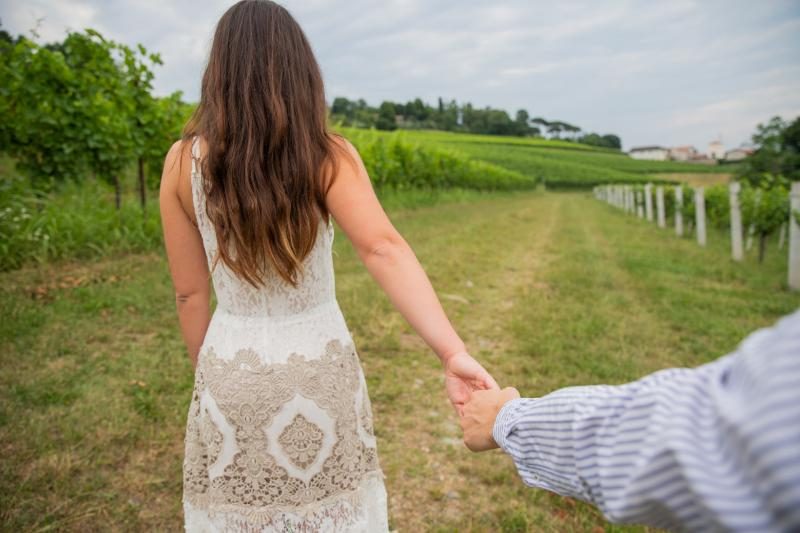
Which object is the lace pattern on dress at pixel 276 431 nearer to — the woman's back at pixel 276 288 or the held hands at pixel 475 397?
the woman's back at pixel 276 288

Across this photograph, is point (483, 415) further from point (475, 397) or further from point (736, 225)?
point (736, 225)

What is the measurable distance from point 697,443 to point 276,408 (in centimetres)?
103

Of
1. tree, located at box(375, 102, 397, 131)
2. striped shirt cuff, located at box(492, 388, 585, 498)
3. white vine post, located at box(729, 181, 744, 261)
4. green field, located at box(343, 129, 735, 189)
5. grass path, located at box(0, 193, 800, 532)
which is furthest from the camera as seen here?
green field, located at box(343, 129, 735, 189)

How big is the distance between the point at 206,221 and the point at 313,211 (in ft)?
0.97

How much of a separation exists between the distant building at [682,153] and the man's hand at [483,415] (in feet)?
430

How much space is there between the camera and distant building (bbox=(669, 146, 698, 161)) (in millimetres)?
116156

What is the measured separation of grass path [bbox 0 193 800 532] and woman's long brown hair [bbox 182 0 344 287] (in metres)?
1.82

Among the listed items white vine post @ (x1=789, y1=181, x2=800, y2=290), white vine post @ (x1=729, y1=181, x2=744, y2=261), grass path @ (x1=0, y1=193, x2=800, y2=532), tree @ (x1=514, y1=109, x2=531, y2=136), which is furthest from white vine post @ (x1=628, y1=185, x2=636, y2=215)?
tree @ (x1=514, y1=109, x2=531, y2=136)

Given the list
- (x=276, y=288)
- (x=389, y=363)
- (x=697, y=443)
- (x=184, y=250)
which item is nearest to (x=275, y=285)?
(x=276, y=288)

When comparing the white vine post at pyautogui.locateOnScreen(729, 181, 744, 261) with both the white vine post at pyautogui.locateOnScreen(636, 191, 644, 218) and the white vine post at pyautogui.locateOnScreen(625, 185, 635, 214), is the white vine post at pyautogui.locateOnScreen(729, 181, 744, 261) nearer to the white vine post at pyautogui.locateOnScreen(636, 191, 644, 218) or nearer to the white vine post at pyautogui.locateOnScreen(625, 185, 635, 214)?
the white vine post at pyautogui.locateOnScreen(636, 191, 644, 218)

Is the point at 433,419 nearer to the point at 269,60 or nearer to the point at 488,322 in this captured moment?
the point at 488,322

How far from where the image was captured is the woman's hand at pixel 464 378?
4.47 feet

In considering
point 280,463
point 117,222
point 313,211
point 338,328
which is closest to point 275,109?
point 313,211

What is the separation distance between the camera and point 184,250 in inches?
57.2
